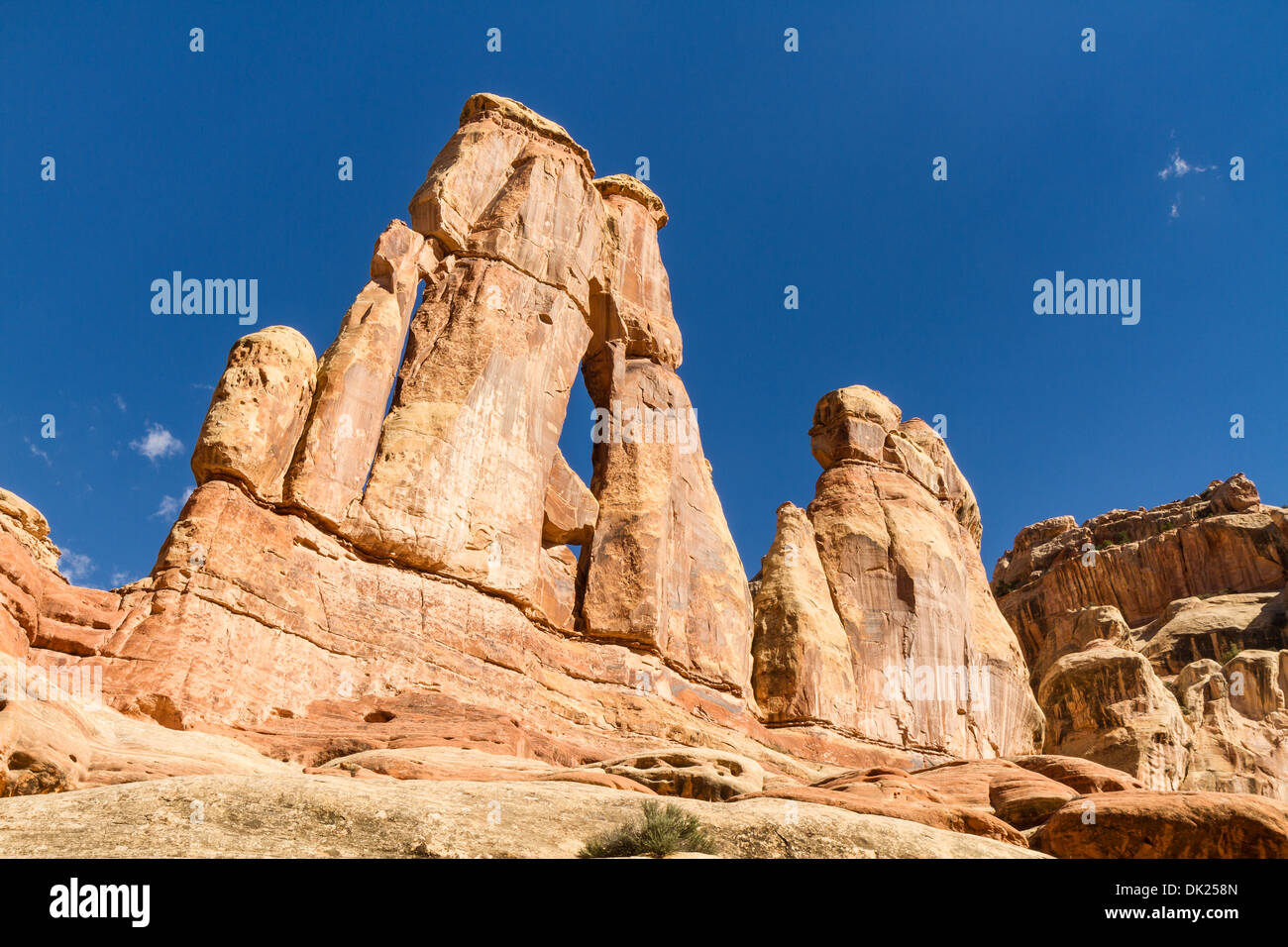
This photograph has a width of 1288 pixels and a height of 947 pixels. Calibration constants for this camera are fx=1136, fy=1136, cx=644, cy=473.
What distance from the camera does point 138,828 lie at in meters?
12.1

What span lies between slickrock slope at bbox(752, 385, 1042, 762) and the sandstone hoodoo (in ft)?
0.50

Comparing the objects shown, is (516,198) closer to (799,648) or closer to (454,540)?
(454,540)

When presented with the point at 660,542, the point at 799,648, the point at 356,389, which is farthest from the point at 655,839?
the point at 799,648

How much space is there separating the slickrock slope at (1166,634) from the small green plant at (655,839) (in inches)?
980

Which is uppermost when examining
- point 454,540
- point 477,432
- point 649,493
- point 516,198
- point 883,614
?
point 516,198

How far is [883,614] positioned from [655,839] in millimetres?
30968

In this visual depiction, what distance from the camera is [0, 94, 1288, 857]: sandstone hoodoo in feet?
52.1

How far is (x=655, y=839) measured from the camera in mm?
13297

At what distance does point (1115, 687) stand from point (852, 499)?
13194 millimetres

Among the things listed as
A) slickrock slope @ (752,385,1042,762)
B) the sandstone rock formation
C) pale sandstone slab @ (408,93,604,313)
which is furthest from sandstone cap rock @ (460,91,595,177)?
the sandstone rock formation

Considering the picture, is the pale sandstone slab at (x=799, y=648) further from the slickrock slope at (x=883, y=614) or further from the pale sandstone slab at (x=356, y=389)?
the pale sandstone slab at (x=356, y=389)

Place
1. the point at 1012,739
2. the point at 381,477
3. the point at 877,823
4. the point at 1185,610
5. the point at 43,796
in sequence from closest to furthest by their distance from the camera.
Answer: the point at 43,796
the point at 877,823
the point at 381,477
the point at 1012,739
the point at 1185,610
